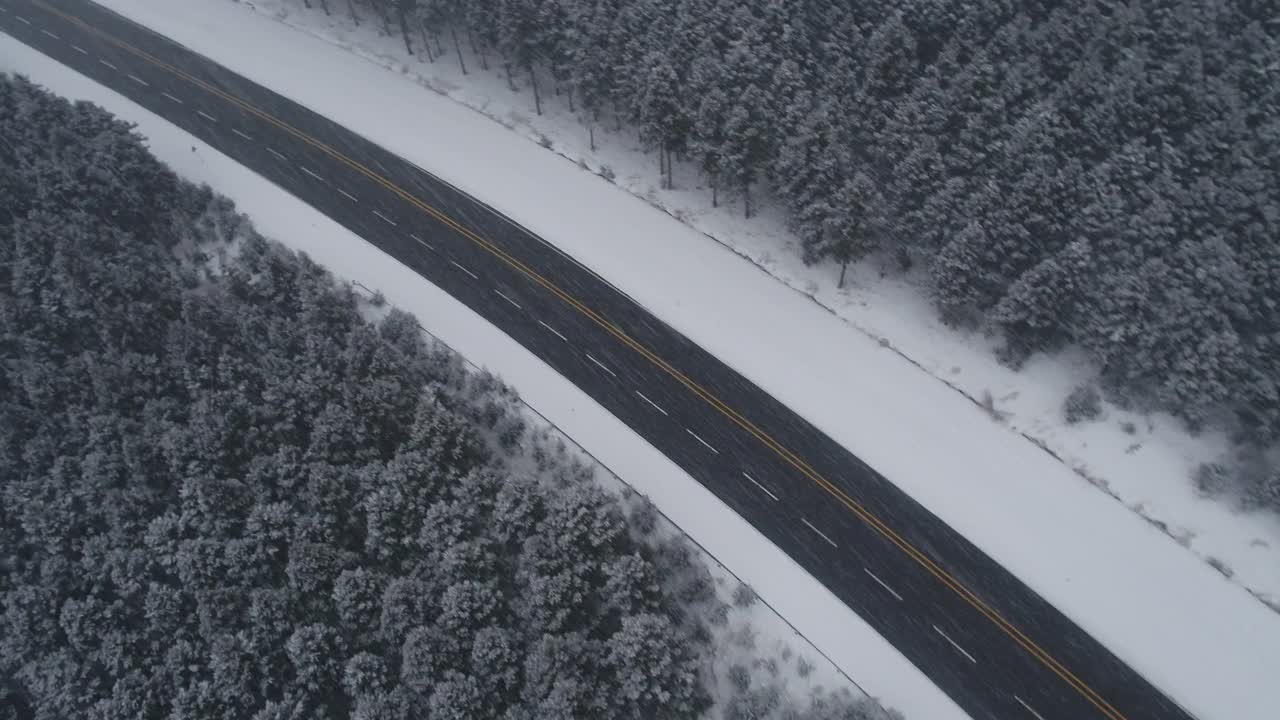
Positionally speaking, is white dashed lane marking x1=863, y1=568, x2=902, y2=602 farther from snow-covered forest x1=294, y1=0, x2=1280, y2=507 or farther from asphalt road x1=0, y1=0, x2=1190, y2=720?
snow-covered forest x1=294, y1=0, x2=1280, y2=507

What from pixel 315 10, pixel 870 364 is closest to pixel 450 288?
pixel 870 364

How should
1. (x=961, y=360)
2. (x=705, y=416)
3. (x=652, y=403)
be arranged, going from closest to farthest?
(x=705, y=416) < (x=652, y=403) < (x=961, y=360)

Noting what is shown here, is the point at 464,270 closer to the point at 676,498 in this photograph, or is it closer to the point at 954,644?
the point at 676,498

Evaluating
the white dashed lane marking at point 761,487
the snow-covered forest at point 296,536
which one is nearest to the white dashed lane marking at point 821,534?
the white dashed lane marking at point 761,487

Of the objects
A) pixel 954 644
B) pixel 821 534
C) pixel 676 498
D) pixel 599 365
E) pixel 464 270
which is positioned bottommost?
pixel 954 644

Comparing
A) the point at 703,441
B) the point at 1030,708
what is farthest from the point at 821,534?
the point at 1030,708

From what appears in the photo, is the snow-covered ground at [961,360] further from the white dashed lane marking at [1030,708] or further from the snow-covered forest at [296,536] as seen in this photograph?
the snow-covered forest at [296,536]
